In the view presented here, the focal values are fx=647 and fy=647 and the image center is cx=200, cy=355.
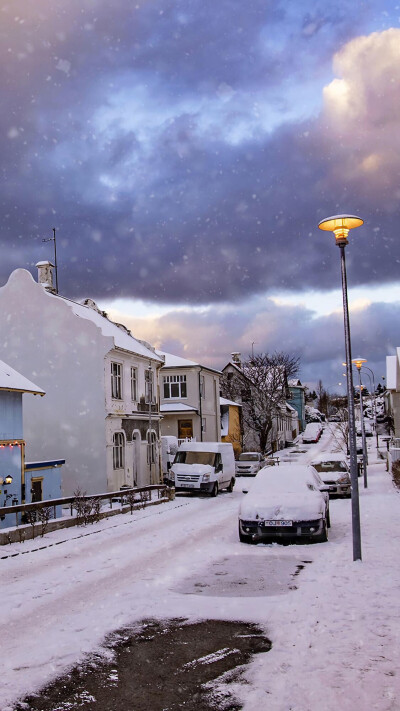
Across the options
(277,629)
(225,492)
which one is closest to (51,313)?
(225,492)

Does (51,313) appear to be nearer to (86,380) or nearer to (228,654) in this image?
(86,380)

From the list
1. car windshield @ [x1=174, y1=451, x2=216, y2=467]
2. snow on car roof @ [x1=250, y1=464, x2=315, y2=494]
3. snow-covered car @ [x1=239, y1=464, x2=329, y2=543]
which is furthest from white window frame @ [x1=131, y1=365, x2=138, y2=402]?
snow-covered car @ [x1=239, y1=464, x2=329, y2=543]

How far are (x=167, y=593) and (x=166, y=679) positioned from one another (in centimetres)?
340

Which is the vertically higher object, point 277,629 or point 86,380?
point 86,380

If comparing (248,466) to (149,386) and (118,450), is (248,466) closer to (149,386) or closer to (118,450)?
(149,386)

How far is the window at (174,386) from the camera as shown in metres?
52.3

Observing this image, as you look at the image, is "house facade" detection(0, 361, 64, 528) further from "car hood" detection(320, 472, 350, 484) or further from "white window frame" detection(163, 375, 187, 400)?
"white window frame" detection(163, 375, 187, 400)

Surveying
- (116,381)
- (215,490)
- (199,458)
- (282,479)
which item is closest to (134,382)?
(116,381)

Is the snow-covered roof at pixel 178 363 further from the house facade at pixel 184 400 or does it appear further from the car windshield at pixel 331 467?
the car windshield at pixel 331 467

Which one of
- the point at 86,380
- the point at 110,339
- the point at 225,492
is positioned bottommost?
the point at 225,492

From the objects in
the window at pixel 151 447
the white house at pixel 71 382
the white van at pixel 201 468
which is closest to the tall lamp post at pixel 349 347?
the white van at pixel 201 468

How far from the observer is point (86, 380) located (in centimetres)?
3116

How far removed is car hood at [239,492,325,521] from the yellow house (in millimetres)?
49390

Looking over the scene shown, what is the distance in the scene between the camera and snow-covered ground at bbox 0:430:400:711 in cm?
575
